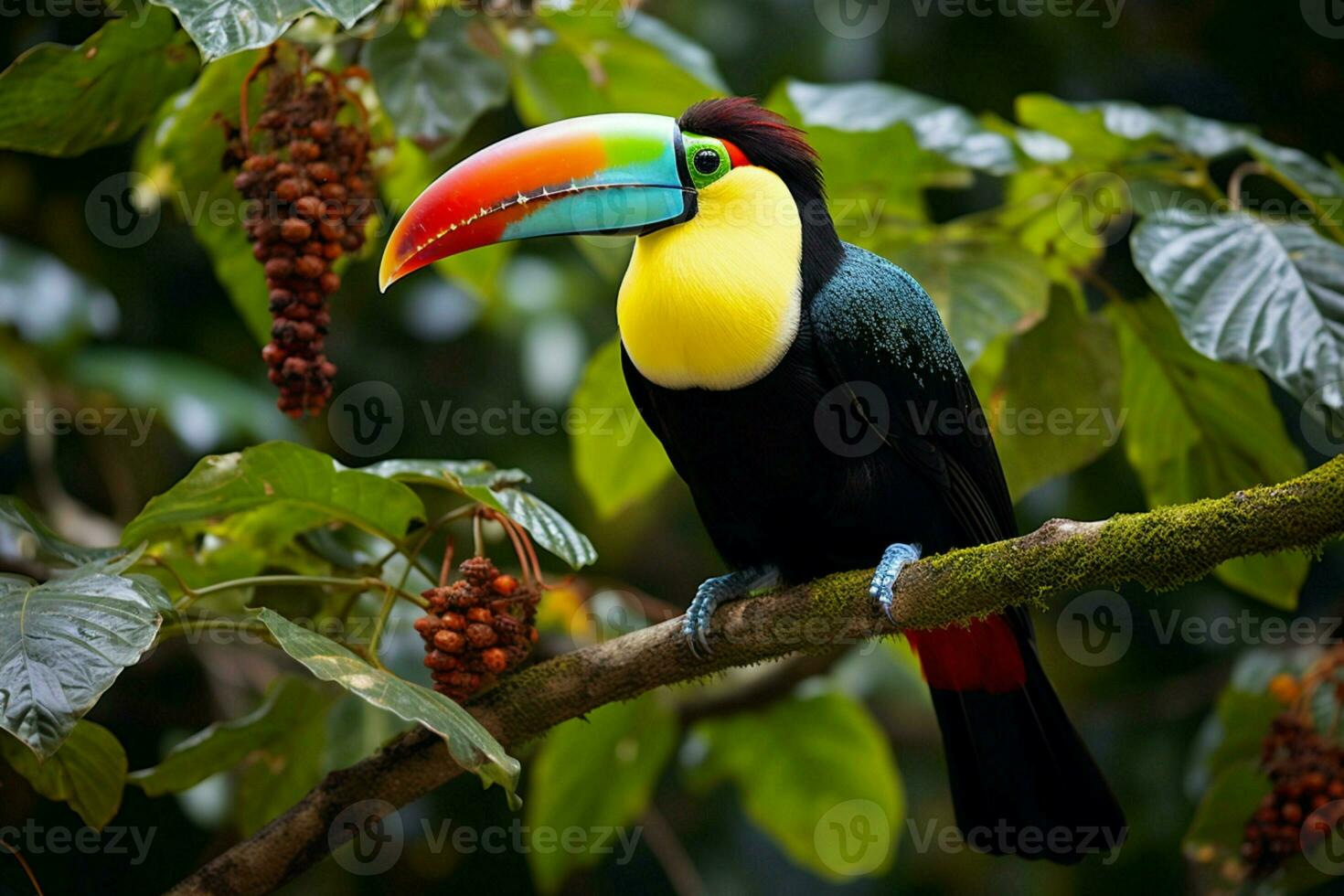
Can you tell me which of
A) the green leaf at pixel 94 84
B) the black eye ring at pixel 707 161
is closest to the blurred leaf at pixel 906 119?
the black eye ring at pixel 707 161

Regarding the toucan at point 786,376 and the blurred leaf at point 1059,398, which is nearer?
the toucan at point 786,376

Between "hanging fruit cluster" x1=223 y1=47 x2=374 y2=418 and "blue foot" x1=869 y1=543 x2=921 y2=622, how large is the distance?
1021mm

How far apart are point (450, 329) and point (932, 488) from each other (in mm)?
2624

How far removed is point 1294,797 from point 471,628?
164cm

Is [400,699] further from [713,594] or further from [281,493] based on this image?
[713,594]

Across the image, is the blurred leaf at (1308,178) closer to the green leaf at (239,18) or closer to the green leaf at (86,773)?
the green leaf at (239,18)

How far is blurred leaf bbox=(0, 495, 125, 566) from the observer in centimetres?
228

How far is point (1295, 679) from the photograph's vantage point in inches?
119

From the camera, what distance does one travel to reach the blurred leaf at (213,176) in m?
2.82

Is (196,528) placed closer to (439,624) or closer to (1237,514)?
(439,624)

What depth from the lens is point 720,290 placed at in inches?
101

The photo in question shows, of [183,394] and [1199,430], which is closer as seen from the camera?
[1199,430]

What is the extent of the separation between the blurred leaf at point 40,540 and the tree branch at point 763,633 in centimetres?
57

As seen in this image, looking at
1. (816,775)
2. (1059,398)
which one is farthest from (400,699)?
(816,775)
